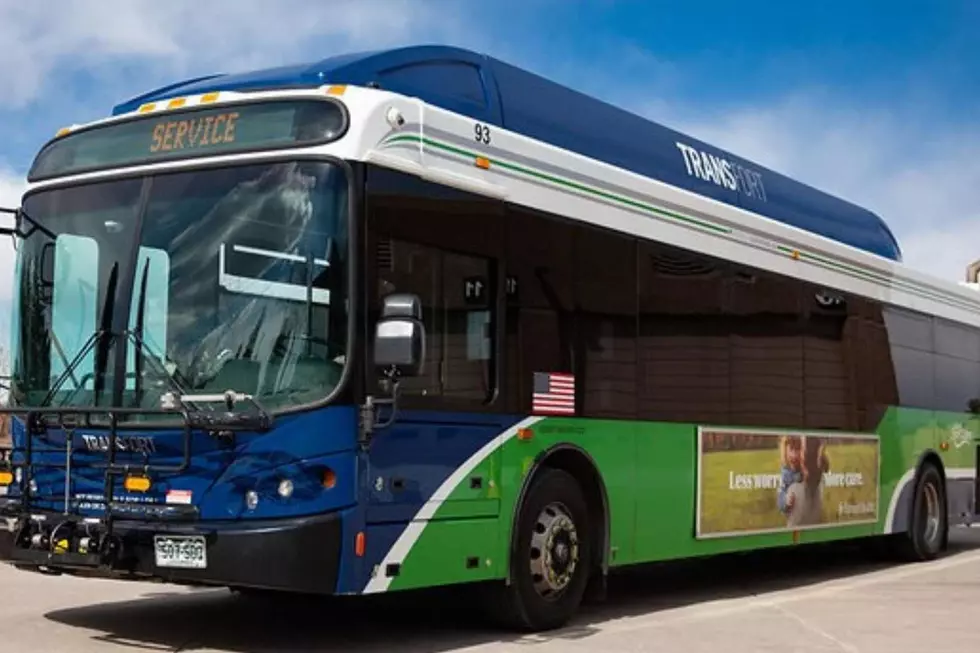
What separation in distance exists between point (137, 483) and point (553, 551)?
2.83 metres

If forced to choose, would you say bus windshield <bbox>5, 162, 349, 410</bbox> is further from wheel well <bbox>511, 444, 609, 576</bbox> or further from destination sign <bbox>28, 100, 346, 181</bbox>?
wheel well <bbox>511, 444, 609, 576</bbox>

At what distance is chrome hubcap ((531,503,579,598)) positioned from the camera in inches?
356

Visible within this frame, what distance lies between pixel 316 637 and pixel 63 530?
182 cm

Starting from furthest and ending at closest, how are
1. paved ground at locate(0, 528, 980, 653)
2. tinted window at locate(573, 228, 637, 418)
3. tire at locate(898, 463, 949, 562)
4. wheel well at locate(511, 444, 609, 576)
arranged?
tire at locate(898, 463, 949, 562), tinted window at locate(573, 228, 637, 418), wheel well at locate(511, 444, 609, 576), paved ground at locate(0, 528, 980, 653)

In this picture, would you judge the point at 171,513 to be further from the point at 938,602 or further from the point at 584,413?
the point at 938,602

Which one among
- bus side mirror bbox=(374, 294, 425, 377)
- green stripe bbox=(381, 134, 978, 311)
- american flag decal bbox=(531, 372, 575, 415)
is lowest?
american flag decal bbox=(531, 372, 575, 415)

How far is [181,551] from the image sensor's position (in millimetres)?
7543

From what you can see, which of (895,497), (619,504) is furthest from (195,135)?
(895,497)

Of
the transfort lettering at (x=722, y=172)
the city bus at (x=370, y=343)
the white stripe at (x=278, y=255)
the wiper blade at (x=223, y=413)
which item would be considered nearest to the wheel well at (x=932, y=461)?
the transfort lettering at (x=722, y=172)

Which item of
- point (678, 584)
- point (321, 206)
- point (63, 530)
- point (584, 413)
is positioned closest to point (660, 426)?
point (584, 413)

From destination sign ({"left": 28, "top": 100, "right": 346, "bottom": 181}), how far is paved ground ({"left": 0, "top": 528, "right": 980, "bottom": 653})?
9.50ft

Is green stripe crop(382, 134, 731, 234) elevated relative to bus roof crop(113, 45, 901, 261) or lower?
lower

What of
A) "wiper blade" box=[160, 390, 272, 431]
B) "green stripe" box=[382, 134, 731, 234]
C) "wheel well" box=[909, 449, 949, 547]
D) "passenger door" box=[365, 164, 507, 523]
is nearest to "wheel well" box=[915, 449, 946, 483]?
"wheel well" box=[909, 449, 949, 547]

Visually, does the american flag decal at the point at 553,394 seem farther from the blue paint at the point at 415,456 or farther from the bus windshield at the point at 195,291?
the bus windshield at the point at 195,291
